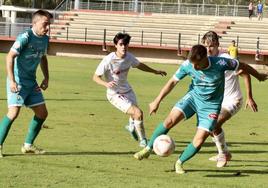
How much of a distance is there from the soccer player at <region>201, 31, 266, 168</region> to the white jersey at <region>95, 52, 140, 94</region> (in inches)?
62.8

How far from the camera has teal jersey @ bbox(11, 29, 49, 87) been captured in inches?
342

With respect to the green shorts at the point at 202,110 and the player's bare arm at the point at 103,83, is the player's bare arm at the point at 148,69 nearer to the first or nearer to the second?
the player's bare arm at the point at 103,83

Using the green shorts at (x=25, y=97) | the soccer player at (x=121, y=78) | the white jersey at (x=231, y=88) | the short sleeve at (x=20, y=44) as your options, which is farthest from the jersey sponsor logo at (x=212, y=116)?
the short sleeve at (x=20, y=44)

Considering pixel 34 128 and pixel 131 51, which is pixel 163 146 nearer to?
pixel 34 128

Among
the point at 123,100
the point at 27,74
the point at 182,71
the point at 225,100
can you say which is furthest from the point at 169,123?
the point at 27,74

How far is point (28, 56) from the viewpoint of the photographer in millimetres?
8766

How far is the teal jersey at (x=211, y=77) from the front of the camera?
7.88 m

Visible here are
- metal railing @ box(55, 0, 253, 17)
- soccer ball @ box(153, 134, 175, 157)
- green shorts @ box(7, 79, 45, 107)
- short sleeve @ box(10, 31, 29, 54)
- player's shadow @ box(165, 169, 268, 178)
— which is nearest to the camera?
player's shadow @ box(165, 169, 268, 178)

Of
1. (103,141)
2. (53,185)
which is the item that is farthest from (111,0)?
(53,185)

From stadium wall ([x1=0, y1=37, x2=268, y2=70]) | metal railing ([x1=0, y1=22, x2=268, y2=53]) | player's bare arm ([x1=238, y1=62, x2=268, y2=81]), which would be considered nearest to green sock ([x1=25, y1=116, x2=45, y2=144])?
player's bare arm ([x1=238, y1=62, x2=268, y2=81])

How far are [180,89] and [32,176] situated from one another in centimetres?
1503

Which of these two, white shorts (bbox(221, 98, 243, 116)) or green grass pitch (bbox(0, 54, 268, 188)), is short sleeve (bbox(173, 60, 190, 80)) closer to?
green grass pitch (bbox(0, 54, 268, 188))

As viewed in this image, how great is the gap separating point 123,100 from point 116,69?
1.63 feet

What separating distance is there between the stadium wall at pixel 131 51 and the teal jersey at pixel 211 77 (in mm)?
30995
